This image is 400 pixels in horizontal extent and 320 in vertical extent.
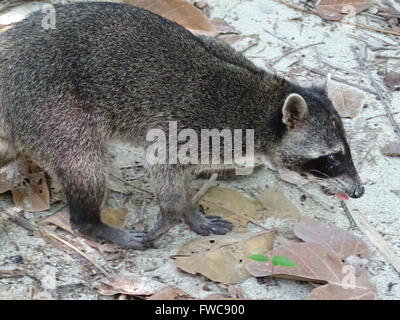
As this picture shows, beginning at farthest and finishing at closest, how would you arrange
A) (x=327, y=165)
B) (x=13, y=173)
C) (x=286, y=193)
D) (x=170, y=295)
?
(x=286, y=193) < (x=13, y=173) < (x=327, y=165) < (x=170, y=295)

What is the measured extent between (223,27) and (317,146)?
8.90 feet

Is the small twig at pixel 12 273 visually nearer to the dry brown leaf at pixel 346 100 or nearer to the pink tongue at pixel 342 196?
the pink tongue at pixel 342 196

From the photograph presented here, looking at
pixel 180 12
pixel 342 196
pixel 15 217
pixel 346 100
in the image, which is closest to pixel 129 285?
pixel 15 217

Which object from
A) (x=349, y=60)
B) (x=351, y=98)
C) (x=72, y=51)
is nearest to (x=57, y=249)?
(x=72, y=51)

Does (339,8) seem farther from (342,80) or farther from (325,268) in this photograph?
(325,268)

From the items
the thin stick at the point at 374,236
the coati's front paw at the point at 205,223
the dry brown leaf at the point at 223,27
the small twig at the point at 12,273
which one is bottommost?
the thin stick at the point at 374,236

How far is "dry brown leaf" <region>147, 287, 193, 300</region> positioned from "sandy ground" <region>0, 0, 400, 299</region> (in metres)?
0.08

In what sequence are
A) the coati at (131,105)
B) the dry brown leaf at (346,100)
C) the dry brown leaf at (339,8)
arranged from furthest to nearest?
the dry brown leaf at (339,8) → the dry brown leaf at (346,100) → the coati at (131,105)

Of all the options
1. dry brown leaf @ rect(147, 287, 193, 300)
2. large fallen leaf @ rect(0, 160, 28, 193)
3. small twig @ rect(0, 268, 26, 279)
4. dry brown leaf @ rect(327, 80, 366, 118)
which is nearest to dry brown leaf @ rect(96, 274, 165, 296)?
dry brown leaf @ rect(147, 287, 193, 300)

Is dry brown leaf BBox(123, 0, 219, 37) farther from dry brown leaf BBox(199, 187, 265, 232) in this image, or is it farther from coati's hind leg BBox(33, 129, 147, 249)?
coati's hind leg BBox(33, 129, 147, 249)

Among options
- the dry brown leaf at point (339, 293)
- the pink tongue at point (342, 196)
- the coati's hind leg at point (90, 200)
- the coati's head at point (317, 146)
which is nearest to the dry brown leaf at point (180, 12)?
the coati's head at point (317, 146)

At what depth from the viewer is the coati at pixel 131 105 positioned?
553 cm

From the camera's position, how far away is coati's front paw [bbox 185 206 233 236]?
602cm

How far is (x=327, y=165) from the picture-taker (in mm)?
5809
